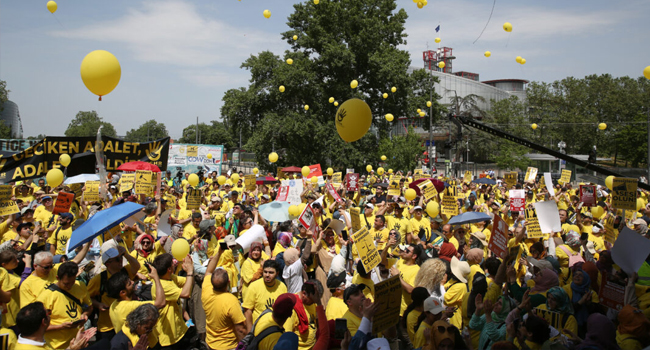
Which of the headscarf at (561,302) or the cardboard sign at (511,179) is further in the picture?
the cardboard sign at (511,179)

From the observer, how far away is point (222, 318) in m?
4.41

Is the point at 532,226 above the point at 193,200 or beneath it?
beneath

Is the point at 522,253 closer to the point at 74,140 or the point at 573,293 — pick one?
the point at 573,293

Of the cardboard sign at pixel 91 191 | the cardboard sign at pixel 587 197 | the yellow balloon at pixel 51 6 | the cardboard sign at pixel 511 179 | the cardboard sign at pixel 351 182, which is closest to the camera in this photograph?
the yellow balloon at pixel 51 6

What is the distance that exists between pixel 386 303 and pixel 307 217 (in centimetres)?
347

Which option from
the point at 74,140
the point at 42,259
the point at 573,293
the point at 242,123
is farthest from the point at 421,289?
the point at 242,123

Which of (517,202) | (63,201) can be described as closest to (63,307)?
(63,201)

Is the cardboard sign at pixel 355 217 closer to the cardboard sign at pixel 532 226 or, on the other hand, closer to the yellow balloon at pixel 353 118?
the yellow balloon at pixel 353 118

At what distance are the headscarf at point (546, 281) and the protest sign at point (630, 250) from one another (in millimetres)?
664

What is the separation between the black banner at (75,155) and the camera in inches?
448

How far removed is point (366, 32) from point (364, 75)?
10.0 ft

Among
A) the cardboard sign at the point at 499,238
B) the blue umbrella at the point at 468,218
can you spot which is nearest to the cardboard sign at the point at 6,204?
the blue umbrella at the point at 468,218

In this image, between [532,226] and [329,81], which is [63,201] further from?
[329,81]

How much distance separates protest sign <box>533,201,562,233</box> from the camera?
684 cm
